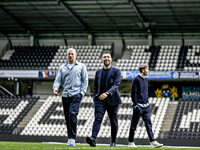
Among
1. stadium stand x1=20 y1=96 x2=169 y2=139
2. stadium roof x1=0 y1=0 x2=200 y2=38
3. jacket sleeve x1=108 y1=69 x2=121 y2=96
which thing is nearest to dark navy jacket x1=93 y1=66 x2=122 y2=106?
jacket sleeve x1=108 y1=69 x2=121 y2=96

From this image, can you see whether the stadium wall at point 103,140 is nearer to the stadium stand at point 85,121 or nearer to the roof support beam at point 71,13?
the stadium stand at point 85,121

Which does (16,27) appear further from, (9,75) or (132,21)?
(132,21)

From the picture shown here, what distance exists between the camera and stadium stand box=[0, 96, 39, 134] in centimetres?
2323

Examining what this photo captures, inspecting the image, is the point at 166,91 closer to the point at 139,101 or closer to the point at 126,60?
the point at 126,60

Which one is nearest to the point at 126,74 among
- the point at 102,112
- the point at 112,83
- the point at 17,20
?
the point at 17,20

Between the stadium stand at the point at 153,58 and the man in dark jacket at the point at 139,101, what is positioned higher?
the stadium stand at the point at 153,58

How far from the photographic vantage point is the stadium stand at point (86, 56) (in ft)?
91.8

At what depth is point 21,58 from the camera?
97.7ft

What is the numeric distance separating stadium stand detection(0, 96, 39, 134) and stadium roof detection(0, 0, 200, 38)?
624 cm

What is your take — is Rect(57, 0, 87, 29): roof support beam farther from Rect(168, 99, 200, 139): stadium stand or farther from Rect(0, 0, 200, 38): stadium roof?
Rect(168, 99, 200, 139): stadium stand

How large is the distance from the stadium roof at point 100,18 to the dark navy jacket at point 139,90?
1532 centimetres

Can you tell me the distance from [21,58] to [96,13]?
7.01 meters

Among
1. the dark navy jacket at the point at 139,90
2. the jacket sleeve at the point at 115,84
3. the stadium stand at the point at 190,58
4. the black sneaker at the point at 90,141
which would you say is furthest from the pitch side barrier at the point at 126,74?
the black sneaker at the point at 90,141

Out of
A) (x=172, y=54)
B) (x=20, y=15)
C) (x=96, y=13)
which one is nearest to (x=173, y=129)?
(x=172, y=54)
